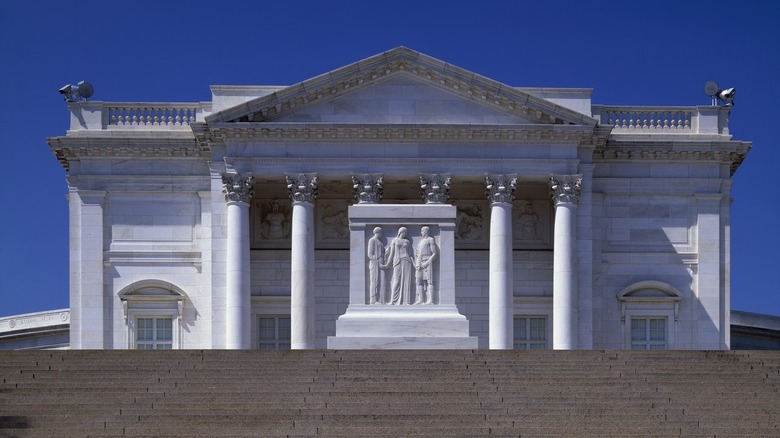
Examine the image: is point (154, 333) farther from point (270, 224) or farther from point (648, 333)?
point (648, 333)

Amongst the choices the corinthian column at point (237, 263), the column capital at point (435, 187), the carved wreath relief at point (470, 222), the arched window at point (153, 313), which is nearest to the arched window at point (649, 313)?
the carved wreath relief at point (470, 222)

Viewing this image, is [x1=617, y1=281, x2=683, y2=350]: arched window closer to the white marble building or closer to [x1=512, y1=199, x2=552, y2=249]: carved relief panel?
the white marble building

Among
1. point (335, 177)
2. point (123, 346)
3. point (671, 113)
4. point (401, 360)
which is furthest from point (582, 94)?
point (401, 360)

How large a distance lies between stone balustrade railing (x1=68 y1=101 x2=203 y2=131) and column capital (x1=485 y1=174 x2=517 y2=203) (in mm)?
12470

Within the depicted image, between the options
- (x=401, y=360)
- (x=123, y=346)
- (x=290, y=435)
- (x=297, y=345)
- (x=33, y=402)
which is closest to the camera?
(x=290, y=435)

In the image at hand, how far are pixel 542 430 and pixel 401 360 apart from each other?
6.31 meters

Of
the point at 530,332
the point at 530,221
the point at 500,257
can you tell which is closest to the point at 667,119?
the point at 530,221

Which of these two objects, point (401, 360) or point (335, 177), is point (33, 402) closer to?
point (401, 360)

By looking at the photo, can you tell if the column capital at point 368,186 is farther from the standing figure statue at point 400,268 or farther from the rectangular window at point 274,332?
the standing figure statue at point 400,268

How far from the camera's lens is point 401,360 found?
31719 mm

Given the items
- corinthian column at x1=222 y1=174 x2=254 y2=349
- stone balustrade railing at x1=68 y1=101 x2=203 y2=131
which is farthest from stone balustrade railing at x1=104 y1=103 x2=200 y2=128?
corinthian column at x1=222 y1=174 x2=254 y2=349

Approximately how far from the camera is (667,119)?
2200 inches

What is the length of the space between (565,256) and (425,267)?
57.3ft

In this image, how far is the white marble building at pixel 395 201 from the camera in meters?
51.1
